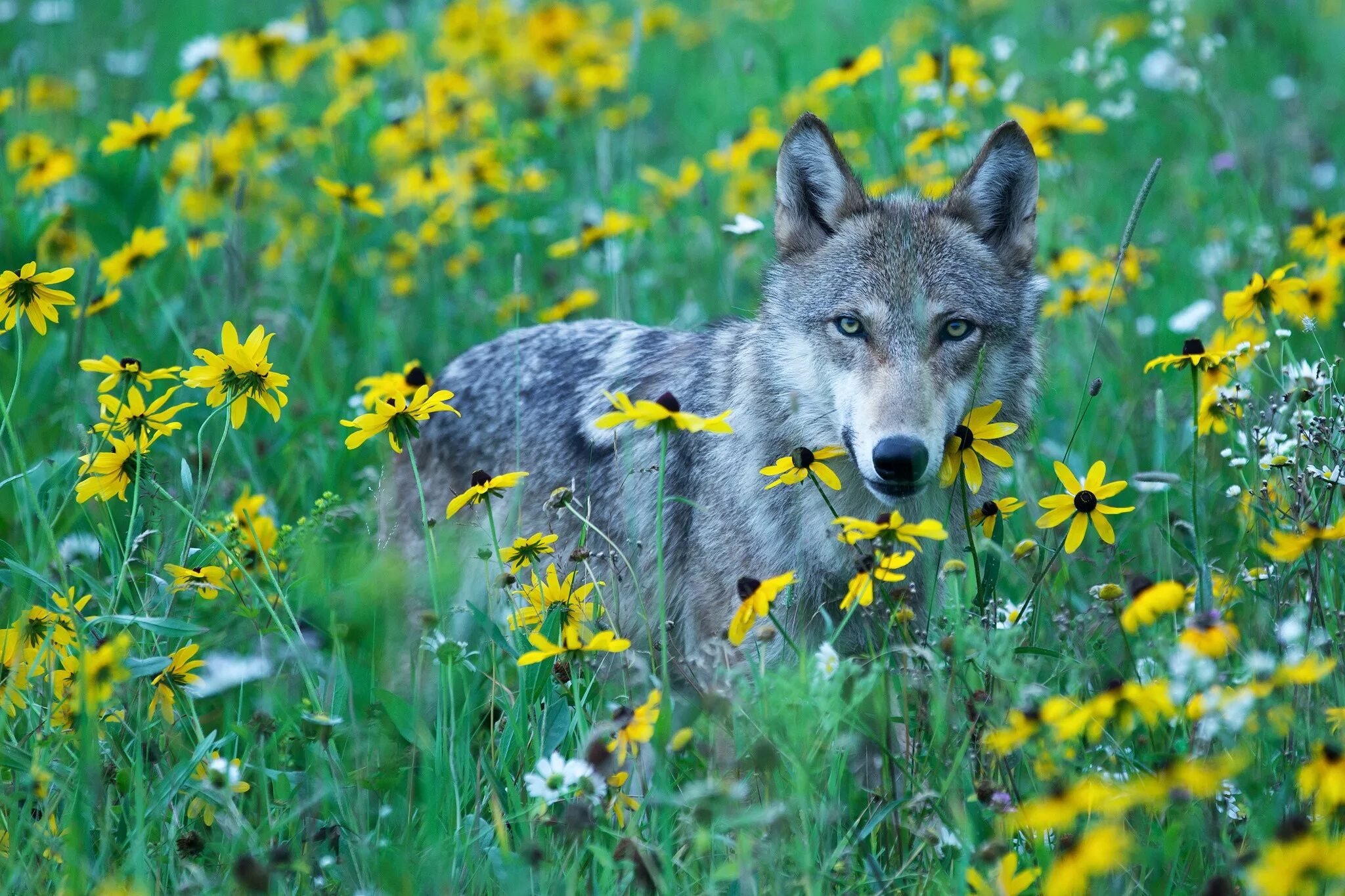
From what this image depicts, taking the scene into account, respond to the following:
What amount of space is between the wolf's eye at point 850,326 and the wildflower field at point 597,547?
0.5 inches

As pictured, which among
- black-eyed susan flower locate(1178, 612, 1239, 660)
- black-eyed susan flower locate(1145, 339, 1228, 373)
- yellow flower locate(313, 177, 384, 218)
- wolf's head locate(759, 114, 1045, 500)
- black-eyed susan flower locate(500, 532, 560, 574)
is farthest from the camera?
yellow flower locate(313, 177, 384, 218)

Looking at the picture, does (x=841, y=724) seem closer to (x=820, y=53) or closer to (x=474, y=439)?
(x=474, y=439)

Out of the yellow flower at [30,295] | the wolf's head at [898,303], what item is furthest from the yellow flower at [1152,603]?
the yellow flower at [30,295]

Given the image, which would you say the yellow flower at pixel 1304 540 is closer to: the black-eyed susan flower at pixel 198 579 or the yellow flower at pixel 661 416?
the yellow flower at pixel 661 416

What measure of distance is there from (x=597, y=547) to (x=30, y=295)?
6.56 ft

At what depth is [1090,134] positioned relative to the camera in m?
8.52

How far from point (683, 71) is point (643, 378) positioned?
7548mm

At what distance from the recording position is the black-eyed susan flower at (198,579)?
300cm

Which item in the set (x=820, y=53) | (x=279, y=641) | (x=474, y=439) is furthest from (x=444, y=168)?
(x=820, y=53)

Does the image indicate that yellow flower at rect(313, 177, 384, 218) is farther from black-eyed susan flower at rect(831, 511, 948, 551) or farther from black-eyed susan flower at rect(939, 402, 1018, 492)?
black-eyed susan flower at rect(831, 511, 948, 551)

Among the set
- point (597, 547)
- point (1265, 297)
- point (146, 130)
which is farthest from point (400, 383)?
point (1265, 297)

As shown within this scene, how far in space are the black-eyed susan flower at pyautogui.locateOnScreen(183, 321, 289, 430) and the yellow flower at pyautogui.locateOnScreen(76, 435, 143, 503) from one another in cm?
26

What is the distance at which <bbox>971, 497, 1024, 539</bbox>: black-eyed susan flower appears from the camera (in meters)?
2.94

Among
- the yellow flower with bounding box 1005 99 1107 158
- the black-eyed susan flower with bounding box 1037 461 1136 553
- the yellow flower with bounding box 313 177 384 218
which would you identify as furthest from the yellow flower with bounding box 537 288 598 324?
the black-eyed susan flower with bounding box 1037 461 1136 553
